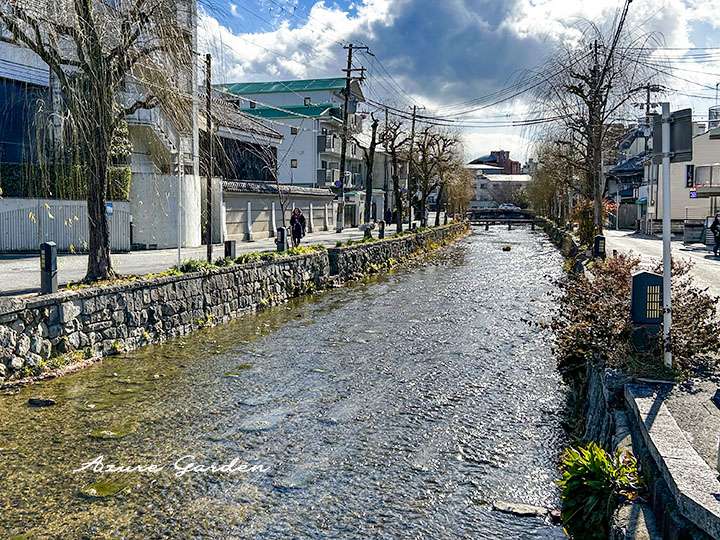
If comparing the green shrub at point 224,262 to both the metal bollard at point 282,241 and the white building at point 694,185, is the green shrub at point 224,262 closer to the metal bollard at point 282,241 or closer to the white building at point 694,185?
the metal bollard at point 282,241

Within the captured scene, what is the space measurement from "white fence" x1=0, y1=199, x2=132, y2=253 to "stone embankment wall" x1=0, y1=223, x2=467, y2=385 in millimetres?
7755

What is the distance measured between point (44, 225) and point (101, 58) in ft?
41.7

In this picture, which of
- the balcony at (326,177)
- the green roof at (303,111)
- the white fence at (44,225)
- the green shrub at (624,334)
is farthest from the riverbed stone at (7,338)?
the balcony at (326,177)

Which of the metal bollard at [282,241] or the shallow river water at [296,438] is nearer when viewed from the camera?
the shallow river water at [296,438]

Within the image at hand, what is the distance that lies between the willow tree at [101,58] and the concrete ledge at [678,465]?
407 inches

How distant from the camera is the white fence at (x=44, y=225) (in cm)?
2247

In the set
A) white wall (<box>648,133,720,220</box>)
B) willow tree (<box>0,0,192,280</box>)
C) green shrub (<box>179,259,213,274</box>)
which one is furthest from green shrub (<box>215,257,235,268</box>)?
white wall (<box>648,133,720,220</box>)

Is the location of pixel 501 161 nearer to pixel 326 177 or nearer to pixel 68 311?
pixel 326 177

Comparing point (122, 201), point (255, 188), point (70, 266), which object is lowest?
point (70, 266)

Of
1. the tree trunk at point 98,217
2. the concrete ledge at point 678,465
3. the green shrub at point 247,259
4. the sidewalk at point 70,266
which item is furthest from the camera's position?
the green shrub at point 247,259

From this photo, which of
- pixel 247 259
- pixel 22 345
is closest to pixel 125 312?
pixel 22 345

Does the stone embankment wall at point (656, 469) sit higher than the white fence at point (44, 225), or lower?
lower

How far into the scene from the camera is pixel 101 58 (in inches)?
486

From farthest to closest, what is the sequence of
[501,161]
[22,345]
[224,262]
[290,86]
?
[501,161] < [290,86] < [224,262] < [22,345]
